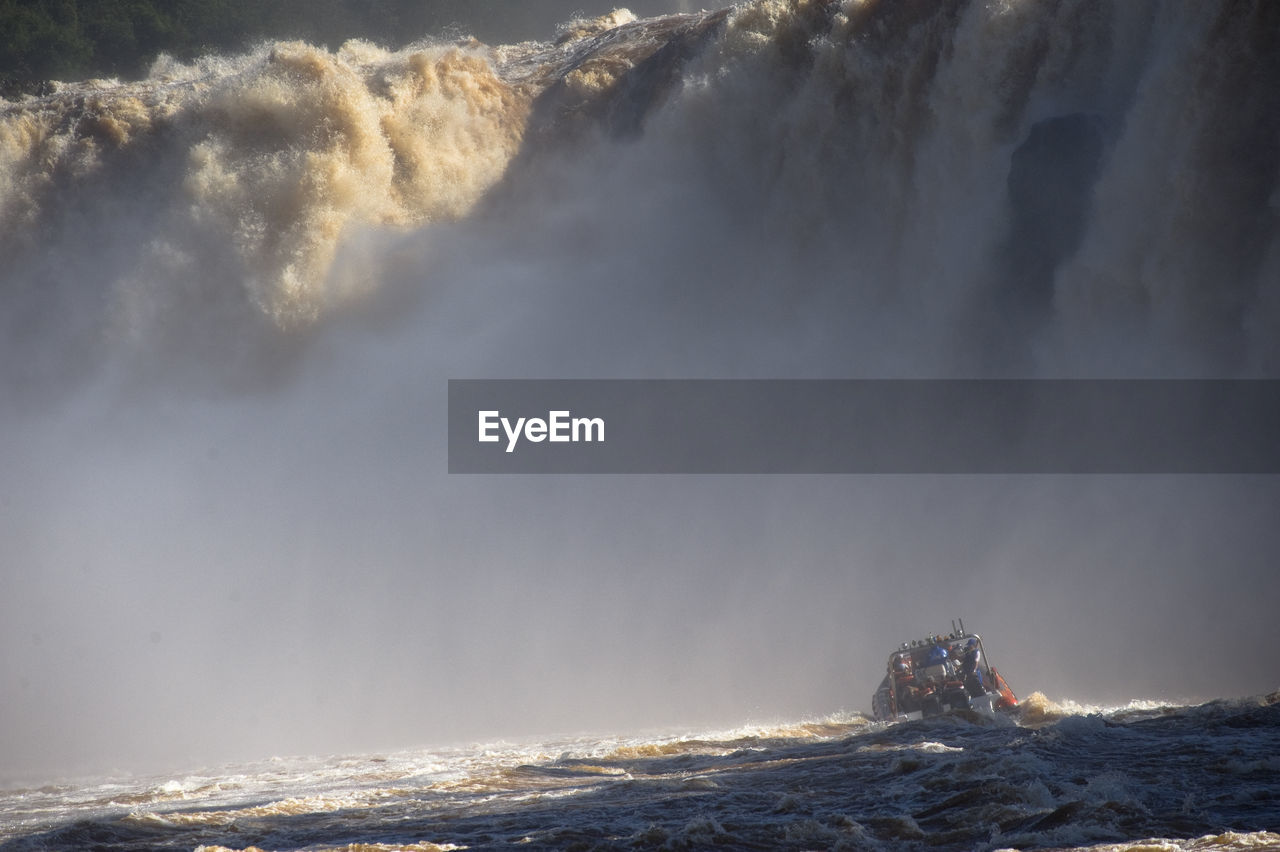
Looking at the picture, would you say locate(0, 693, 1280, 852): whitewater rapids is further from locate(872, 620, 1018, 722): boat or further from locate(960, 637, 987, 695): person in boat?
locate(960, 637, 987, 695): person in boat

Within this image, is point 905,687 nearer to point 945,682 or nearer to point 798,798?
point 945,682

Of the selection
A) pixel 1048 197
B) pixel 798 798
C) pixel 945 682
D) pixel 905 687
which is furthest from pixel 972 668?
pixel 1048 197

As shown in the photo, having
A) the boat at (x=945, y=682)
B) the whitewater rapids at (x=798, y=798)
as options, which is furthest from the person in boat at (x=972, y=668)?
the whitewater rapids at (x=798, y=798)

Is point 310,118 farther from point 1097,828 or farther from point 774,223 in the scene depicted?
point 1097,828
